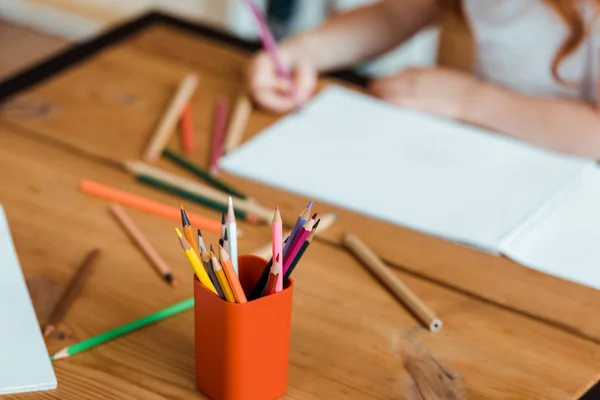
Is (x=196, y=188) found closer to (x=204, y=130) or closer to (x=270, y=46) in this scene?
(x=204, y=130)

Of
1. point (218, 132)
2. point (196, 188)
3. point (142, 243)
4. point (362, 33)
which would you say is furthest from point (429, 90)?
point (142, 243)

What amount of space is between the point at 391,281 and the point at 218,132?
0.36 meters

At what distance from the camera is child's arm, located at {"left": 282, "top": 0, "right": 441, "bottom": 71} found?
1.36m

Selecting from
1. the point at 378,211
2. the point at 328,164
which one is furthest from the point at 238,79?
the point at 378,211

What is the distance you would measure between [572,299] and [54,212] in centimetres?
53

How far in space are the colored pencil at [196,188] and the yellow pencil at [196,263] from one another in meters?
0.28

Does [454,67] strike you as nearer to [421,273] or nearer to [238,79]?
[238,79]

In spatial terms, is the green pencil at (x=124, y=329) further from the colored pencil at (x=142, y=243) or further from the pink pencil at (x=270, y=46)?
the pink pencil at (x=270, y=46)

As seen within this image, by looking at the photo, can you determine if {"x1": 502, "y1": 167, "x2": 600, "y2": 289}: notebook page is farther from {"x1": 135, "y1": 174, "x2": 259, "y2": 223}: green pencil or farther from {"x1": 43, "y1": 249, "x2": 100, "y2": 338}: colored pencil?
{"x1": 43, "y1": 249, "x2": 100, "y2": 338}: colored pencil

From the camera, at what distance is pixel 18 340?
0.73 m

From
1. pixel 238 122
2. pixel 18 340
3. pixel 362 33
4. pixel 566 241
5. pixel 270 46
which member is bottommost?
pixel 18 340

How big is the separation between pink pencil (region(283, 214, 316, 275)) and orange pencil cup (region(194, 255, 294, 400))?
16 mm

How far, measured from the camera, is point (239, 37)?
4.61ft

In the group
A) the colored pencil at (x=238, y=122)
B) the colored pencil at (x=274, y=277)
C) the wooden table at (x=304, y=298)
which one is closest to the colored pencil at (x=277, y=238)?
the colored pencil at (x=274, y=277)
